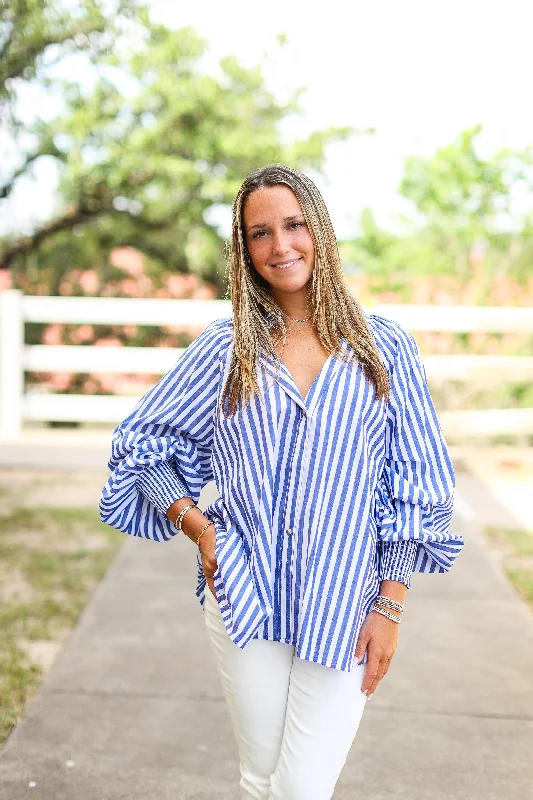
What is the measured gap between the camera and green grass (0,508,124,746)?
3.79 metres

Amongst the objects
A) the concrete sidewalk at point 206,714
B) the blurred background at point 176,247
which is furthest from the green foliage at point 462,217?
the concrete sidewalk at point 206,714

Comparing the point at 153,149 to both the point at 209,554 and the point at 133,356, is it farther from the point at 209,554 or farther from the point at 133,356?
the point at 209,554

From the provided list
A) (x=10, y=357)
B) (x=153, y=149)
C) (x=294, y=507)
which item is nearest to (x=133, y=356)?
(x=10, y=357)

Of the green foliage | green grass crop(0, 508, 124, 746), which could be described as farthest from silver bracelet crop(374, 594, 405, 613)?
the green foliage

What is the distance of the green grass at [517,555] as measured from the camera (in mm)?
5227

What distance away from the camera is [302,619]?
79.7 inches

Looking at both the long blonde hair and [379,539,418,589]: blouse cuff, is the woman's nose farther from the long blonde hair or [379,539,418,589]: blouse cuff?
[379,539,418,589]: blouse cuff

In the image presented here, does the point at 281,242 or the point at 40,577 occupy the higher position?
the point at 281,242

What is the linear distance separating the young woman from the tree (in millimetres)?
8133

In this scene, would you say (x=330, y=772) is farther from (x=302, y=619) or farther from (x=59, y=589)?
(x=59, y=589)

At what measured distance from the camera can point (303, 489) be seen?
202cm

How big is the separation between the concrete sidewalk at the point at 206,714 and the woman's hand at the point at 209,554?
3.70 feet

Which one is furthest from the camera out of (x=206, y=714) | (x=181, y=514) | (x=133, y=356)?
(x=133, y=356)

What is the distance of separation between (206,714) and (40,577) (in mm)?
1815
